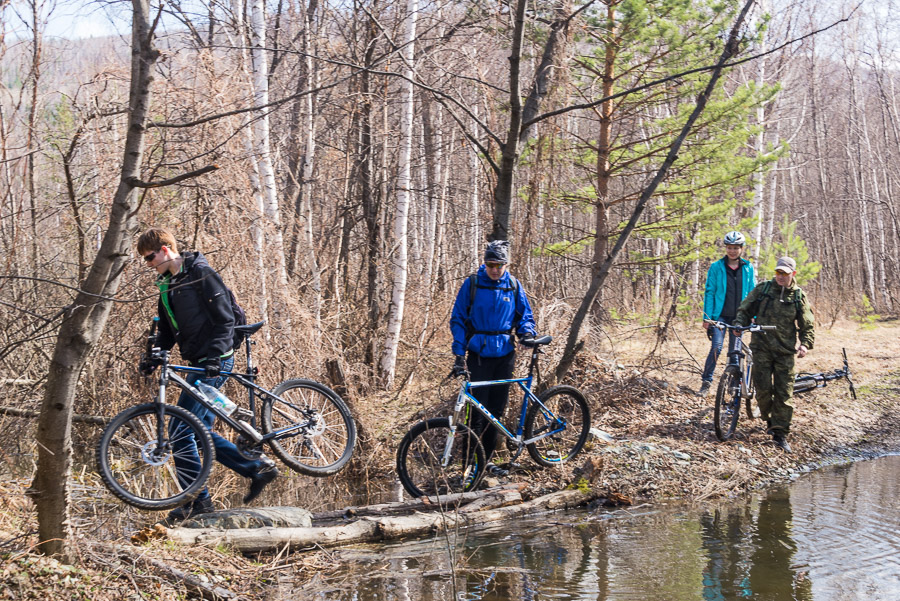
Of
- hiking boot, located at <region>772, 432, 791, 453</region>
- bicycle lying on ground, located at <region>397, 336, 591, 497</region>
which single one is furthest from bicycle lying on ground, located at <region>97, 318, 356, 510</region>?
hiking boot, located at <region>772, 432, 791, 453</region>

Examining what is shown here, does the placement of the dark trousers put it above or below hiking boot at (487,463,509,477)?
above

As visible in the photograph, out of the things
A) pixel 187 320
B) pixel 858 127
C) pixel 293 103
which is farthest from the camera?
pixel 858 127

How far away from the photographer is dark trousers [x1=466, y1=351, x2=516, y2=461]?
7.00 meters

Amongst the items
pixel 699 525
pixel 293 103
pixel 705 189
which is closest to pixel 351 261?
pixel 293 103

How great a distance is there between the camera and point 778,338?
8633 mm

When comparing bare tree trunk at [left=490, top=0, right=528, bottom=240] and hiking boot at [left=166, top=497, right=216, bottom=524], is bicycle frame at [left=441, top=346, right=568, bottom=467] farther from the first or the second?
hiking boot at [left=166, top=497, right=216, bottom=524]

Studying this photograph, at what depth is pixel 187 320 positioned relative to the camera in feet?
18.9

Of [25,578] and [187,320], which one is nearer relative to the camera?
[25,578]

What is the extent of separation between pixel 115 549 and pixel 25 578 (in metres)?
0.67

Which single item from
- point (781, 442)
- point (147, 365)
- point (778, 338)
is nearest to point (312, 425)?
point (147, 365)

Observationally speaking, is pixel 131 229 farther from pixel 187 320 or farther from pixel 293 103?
pixel 293 103

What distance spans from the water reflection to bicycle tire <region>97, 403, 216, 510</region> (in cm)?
120

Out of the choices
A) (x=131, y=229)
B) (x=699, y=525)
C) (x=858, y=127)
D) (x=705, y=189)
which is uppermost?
(x=858, y=127)

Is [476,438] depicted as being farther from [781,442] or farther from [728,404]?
[781,442]
